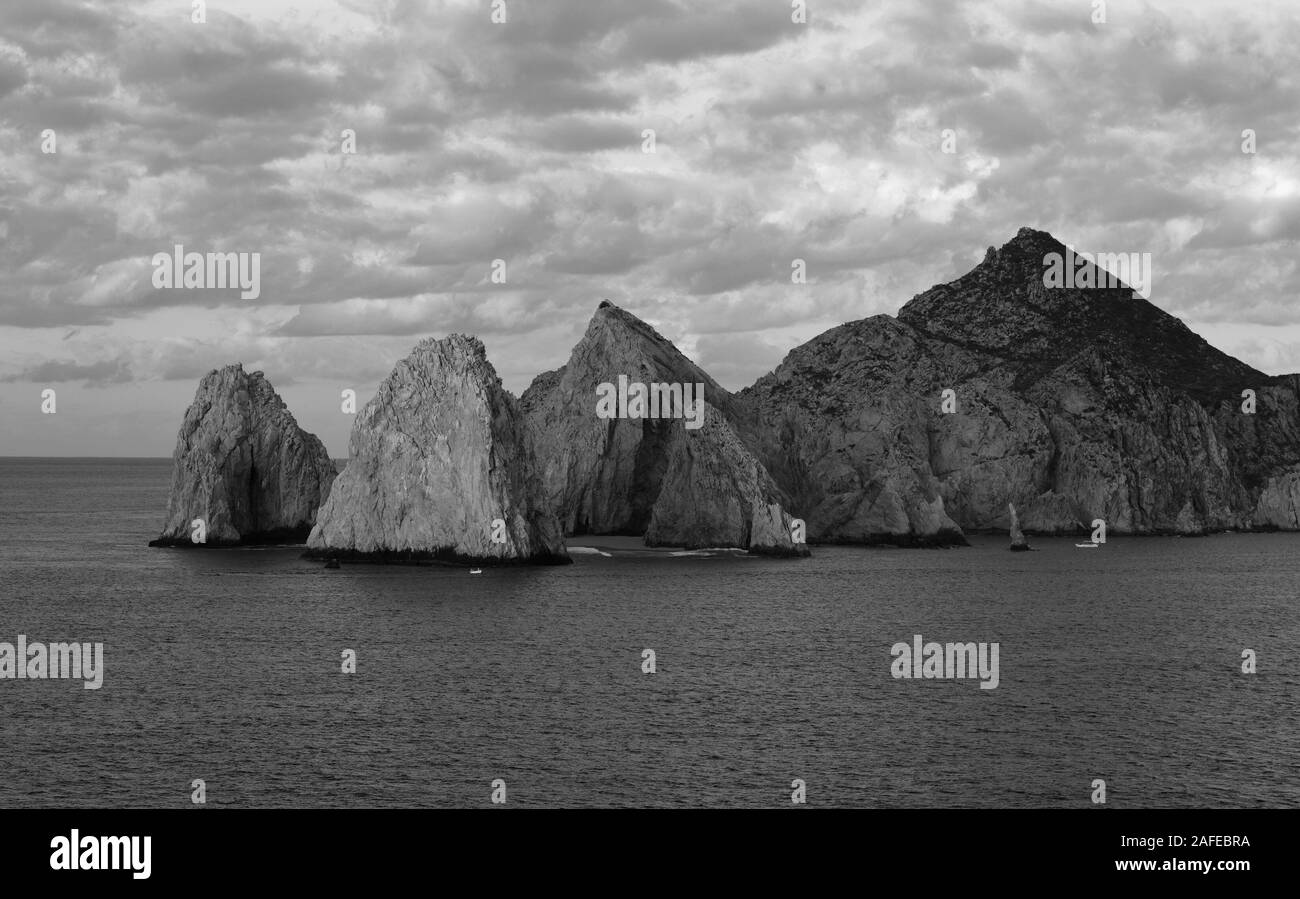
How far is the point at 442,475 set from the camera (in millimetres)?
122312

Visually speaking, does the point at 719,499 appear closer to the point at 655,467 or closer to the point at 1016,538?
the point at 655,467

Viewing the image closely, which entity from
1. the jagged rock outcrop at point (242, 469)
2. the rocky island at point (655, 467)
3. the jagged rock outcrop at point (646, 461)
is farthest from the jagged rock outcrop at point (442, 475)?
the jagged rock outcrop at point (646, 461)

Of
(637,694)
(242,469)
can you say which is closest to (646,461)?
(242,469)

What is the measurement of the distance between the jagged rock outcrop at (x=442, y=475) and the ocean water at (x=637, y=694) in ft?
15.6

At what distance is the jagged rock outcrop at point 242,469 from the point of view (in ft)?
474

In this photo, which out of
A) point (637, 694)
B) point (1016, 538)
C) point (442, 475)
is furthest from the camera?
point (1016, 538)

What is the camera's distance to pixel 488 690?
68500mm

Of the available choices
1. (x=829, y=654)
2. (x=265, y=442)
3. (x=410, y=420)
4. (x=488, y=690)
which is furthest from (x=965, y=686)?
(x=265, y=442)

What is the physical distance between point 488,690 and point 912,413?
437ft

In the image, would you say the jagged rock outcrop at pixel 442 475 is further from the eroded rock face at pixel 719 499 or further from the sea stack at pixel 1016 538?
the sea stack at pixel 1016 538

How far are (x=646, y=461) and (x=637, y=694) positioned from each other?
350 ft

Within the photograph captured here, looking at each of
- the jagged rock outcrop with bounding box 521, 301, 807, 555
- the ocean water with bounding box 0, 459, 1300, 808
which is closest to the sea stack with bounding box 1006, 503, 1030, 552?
the jagged rock outcrop with bounding box 521, 301, 807, 555

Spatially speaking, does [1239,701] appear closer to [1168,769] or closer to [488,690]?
[1168,769]

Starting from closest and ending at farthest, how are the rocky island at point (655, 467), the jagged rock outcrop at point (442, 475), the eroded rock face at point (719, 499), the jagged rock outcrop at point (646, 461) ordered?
1. the jagged rock outcrop at point (442, 475)
2. the rocky island at point (655, 467)
3. the eroded rock face at point (719, 499)
4. the jagged rock outcrop at point (646, 461)
